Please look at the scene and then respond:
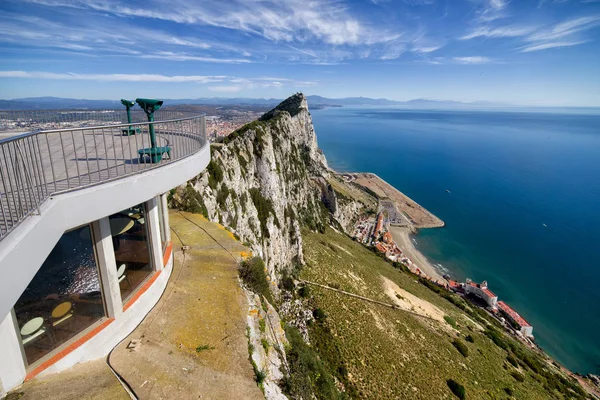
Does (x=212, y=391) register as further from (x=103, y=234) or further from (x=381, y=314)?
(x=381, y=314)

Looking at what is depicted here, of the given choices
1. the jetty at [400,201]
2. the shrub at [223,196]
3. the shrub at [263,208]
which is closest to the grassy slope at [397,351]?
the shrub at [263,208]

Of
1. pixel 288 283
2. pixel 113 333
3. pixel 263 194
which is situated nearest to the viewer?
pixel 113 333

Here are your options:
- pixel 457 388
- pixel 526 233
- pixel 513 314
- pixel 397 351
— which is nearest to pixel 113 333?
pixel 397 351

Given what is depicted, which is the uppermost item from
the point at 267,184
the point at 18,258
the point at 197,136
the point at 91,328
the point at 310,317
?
the point at 197,136

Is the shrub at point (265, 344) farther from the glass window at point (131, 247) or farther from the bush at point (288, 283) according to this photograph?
the bush at point (288, 283)

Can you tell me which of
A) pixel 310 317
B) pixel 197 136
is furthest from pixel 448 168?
pixel 197 136

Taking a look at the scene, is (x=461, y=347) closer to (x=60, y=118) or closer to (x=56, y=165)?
(x=56, y=165)
